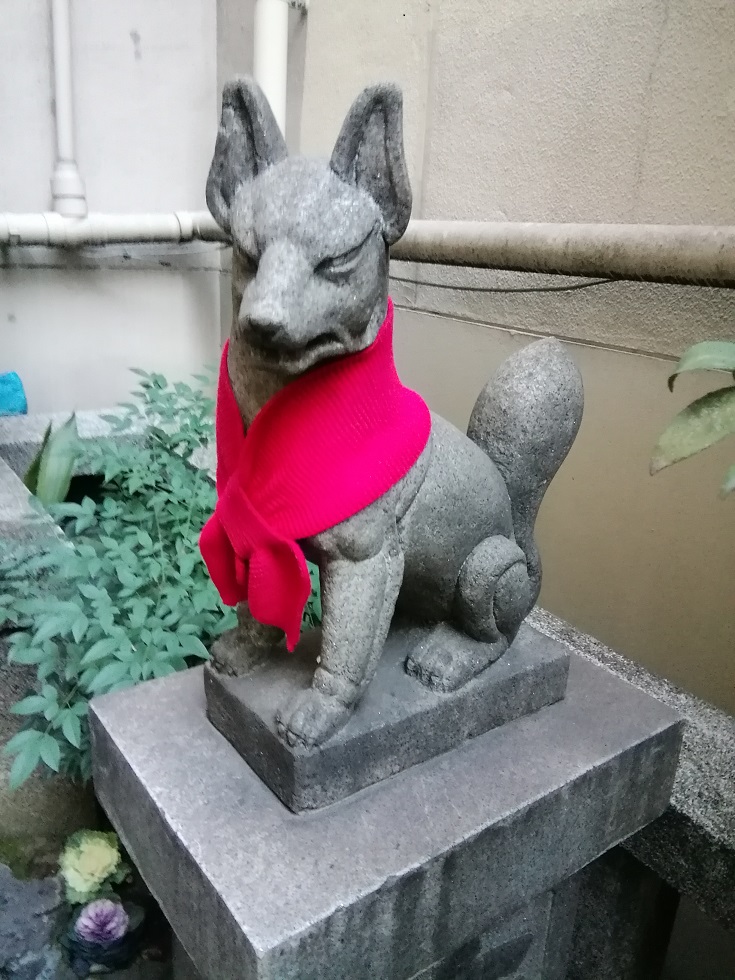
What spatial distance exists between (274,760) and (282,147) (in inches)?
26.6

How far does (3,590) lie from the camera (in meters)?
1.58

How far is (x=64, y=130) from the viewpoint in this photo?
250 cm

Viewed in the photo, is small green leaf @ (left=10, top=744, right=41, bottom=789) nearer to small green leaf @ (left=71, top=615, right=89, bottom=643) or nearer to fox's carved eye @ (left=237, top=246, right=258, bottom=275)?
small green leaf @ (left=71, top=615, right=89, bottom=643)

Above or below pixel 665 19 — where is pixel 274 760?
below

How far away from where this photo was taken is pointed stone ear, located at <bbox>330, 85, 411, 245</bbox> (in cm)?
74

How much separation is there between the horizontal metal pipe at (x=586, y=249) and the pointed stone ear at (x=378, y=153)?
2.21ft

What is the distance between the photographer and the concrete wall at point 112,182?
2.52 meters

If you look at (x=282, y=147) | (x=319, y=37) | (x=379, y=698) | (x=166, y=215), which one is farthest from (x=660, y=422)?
(x=166, y=215)

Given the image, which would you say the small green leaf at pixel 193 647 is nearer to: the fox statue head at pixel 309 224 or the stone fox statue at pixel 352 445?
the stone fox statue at pixel 352 445

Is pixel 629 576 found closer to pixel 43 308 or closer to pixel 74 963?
pixel 74 963

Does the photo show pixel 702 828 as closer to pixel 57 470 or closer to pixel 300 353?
pixel 300 353

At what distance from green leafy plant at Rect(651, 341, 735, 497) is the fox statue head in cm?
31

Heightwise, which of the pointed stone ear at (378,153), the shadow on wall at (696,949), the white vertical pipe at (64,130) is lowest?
the shadow on wall at (696,949)

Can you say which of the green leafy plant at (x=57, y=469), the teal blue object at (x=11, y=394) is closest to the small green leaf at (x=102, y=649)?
the green leafy plant at (x=57, y=469)
